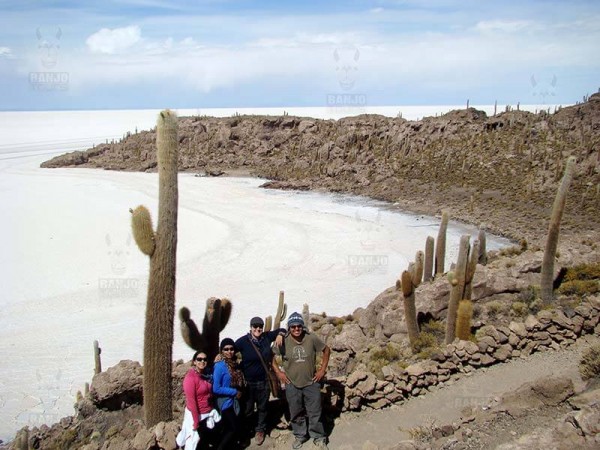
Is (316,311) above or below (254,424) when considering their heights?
below

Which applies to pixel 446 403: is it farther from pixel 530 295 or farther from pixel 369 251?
pixel 369 251

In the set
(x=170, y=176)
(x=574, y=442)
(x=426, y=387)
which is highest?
(x=170, y=176)

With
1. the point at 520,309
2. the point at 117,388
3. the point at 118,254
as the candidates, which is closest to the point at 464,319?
the point at 520,309

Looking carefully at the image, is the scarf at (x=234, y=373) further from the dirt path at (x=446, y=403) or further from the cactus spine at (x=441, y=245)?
the cactus spine at (x=441, y=245)

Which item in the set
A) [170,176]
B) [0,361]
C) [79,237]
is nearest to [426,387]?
[170,176]

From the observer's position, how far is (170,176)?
7.34 m

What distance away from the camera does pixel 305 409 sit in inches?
253

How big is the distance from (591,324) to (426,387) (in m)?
3.46

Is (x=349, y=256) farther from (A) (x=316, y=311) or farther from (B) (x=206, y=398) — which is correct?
(B) (x=206, y=398)

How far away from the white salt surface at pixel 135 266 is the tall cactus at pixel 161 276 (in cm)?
385

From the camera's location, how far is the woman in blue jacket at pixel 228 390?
5.77 metres

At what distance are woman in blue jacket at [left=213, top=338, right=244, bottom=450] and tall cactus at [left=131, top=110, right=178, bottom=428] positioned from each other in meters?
1.62

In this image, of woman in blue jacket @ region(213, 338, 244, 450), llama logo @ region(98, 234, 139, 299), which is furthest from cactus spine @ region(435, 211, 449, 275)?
llama logo @ region(98, 234, 139, 299)

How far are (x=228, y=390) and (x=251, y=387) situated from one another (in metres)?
0.49
